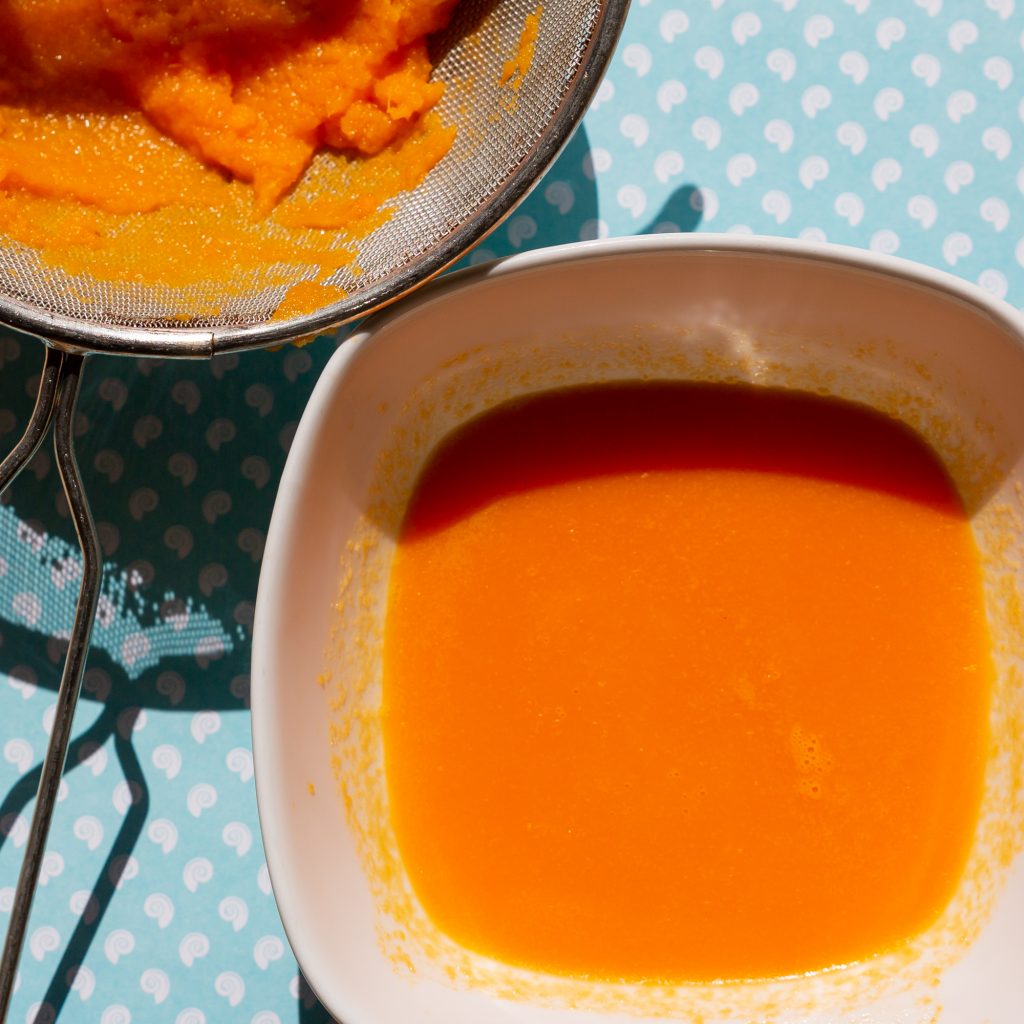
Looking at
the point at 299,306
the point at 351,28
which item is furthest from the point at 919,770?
the point at 351,28

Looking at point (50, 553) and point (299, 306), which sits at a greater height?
point (299, 306)

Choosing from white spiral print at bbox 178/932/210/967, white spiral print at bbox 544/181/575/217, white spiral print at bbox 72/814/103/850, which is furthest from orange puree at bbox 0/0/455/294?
white spiral print at bbox 178/932/210/967

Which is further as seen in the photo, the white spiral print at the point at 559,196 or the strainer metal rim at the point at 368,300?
the white spiral print at the point at 559,196

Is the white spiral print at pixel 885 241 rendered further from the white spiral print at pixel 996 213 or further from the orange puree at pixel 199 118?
the orange puree at pixel 199 118

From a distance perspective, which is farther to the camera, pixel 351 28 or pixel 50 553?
pixel 50 553

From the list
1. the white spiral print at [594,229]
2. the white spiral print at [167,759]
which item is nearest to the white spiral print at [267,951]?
the white spiral print at [167,759]

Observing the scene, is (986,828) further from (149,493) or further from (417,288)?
(149,493)

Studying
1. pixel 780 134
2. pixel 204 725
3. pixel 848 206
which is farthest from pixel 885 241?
pixel 204 725
